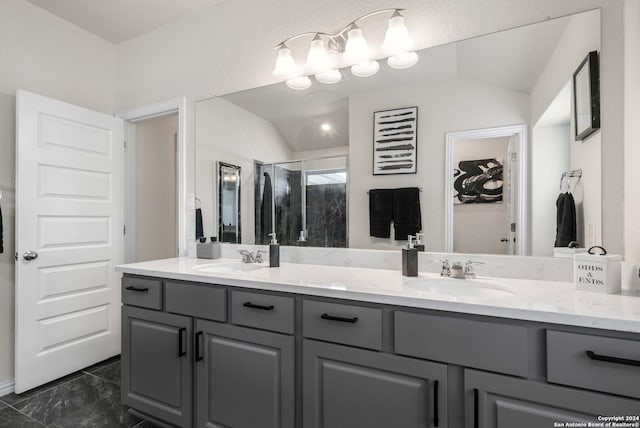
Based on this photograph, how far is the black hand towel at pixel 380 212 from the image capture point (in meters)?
1.74

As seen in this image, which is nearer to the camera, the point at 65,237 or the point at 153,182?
the point at 65,237

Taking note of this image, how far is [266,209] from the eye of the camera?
2090 mm

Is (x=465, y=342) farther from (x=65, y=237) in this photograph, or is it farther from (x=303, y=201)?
(x=65, y=237)

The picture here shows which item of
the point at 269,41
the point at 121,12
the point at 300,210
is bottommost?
the point at 300,210

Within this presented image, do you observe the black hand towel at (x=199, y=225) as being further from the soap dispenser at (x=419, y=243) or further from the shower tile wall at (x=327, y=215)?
the soap dispenser at (x=419, y=243)

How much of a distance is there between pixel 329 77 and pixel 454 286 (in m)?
1.32

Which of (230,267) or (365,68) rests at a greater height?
(365,68)

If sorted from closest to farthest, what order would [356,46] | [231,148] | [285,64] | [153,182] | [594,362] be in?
1. [594,362]
2. [356,46]
3. [285,64]
4. [231,148]
5. [153,182]

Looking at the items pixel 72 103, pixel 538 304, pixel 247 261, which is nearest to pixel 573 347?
pixel 538 304

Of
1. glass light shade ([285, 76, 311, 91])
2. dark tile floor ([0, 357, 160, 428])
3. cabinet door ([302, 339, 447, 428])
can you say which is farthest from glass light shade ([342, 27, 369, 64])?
dark tile floor ([0, 357, 160, 428])

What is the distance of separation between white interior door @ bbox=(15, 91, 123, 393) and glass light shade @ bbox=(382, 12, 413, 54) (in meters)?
2.27

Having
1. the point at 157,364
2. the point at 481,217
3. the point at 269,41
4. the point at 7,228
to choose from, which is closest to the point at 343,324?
the point at 481,217

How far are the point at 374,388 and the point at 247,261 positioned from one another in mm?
1134

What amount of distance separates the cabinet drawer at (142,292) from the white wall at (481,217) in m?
1.53
